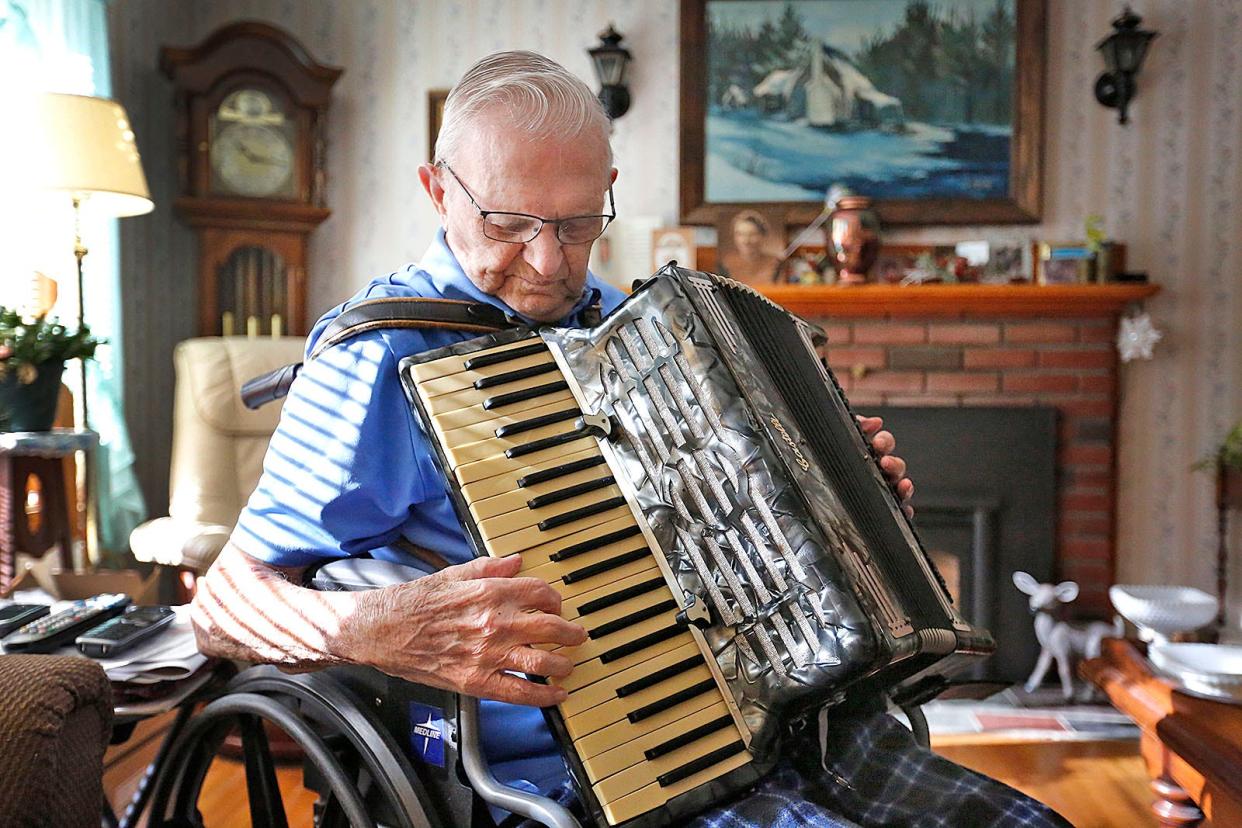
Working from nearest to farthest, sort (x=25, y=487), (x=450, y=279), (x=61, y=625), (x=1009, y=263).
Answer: (x=450, y=279) < (x=61, y=625) < (x=25, y=487) < (x=1009, y=263)

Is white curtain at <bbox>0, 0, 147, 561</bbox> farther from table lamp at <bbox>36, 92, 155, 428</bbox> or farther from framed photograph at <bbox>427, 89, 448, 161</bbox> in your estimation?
framed photograph at <bbox>427, 89, 448, 161</bbox>

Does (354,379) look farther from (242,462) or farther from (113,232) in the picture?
(113,232)

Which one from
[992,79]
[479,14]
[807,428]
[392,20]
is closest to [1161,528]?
[992,79]

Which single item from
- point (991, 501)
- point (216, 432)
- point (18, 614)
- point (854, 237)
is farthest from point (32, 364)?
point (991, 501)

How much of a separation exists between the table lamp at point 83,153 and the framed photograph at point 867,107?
169cm

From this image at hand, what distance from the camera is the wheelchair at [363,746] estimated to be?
874 millimetres

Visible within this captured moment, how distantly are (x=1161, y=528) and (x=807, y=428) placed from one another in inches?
107

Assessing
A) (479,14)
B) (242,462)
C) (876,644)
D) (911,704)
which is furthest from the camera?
(479,14)

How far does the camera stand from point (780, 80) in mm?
3158

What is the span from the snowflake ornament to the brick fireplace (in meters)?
0.04

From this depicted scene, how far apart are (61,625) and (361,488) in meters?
0.56

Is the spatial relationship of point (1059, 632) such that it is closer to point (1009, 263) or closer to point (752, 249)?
point (1009, 263)

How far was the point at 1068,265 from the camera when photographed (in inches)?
116

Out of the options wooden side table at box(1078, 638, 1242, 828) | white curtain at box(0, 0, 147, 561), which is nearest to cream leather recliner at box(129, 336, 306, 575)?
white curtain at box(0, 0, 147, 561)
